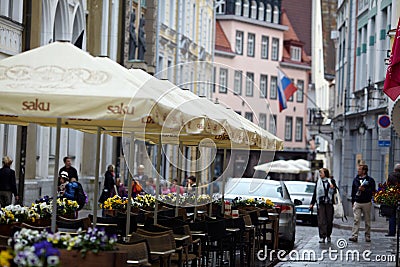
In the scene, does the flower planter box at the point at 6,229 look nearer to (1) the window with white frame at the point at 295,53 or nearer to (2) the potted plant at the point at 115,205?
(2) the potted plant at the point at 115,205

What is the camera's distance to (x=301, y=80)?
9469 cm

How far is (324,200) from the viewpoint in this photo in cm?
2467

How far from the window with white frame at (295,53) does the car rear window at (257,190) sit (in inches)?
2736

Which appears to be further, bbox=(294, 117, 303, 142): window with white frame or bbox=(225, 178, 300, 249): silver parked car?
bbox=(294, 117, 303, 142): window with white frame

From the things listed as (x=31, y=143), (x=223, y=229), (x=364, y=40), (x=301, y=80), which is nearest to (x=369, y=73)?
(x=364, y=40)

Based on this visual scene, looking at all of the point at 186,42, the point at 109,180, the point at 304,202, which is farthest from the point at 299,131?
the point at 109,180

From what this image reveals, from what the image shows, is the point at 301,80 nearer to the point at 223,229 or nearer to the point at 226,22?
the point at 226,22

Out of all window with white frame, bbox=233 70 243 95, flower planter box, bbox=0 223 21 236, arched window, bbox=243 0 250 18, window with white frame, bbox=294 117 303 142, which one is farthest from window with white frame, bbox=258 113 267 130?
flower planter box, bbox=0 223 21 236

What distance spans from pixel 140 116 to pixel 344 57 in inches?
1665

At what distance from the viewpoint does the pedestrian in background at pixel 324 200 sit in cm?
2464

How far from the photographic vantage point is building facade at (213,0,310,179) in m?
86.2

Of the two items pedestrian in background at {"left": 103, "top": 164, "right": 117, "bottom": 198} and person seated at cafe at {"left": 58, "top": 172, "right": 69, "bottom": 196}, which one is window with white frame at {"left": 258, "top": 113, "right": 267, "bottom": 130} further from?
person seated at cafe at {"left": 58, "top": 172, "right": 69, "bottom": 196}

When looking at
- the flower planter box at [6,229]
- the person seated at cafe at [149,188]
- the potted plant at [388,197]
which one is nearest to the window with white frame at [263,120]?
the person seated at cafe at [149,188]

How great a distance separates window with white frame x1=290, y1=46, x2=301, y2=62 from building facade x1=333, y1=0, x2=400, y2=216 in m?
38.6
